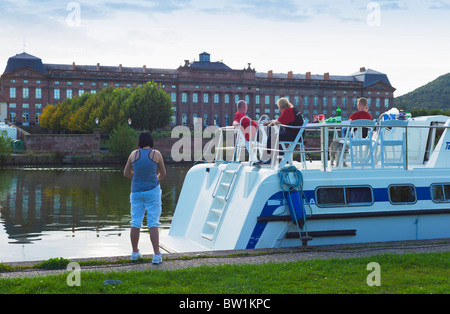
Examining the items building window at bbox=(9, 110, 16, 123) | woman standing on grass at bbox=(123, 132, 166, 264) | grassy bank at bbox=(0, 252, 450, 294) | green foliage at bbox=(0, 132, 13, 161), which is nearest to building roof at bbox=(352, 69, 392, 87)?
building window at bbox=(9, 110, 16, 123)

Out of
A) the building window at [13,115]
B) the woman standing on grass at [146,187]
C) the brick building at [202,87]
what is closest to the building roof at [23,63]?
the brick building at [202,87]

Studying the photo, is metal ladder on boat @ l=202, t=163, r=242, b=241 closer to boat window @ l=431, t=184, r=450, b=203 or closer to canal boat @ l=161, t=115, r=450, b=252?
canal boat @ l=161, t=115, r=450, b=252

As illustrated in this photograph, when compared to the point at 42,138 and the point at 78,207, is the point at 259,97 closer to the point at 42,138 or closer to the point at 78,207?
the point at 42,138

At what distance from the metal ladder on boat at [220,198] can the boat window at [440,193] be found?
Answer: 389 centimetres

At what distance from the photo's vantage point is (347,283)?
250 inches

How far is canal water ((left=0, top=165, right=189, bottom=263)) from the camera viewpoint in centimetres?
1509

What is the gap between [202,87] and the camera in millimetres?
120250

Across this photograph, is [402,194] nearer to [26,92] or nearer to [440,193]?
[440,193]

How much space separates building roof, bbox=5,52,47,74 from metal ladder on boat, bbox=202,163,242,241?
108 metres

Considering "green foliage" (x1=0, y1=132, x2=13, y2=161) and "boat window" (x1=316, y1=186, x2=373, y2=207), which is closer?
"boat window" (x1=316, y1=186, x2=373, y2=207)

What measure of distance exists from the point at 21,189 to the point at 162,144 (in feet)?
167

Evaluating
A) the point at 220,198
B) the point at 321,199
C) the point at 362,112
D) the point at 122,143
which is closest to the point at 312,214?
the point at 321,199
